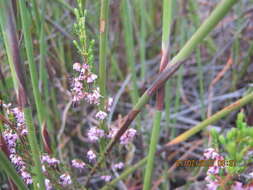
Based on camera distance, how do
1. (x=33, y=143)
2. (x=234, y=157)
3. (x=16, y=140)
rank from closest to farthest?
(x=234, y=157), (x=33, y=143), (x=16, y=140)

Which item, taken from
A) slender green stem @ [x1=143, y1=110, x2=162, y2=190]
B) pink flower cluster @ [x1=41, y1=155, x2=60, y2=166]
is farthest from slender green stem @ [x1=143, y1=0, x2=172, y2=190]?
pink flower cluster @ [x1=41, y1=155, x2=60, y2=166]

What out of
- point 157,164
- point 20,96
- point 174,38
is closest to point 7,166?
point 20,96

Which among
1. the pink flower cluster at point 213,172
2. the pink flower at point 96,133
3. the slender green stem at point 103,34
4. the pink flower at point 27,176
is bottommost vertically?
the pink flower at point 27,176

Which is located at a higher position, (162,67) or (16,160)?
(162,67)

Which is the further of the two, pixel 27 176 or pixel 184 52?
pixel 27 176

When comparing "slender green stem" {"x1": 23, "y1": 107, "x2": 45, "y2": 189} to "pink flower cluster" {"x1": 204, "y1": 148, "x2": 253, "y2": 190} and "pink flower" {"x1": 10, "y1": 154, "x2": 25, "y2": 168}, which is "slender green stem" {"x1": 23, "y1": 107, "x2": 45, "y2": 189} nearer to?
"pink flower" {"x1": 10, "y1": 154, "x2": 25, "y2": 168}

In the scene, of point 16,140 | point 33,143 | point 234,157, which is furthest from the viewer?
point 16,140

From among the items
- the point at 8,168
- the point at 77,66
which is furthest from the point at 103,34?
the point at 8,168

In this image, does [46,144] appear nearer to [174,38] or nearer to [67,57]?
[67,57]

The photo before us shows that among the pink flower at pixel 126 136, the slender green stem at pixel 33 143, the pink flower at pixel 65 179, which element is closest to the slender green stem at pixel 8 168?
the slender green stem at pixel 33 143

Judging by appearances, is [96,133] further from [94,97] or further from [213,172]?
[213,172]

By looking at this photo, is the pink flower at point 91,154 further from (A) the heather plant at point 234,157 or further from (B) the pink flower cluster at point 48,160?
(A) the heather plant at point 234,157

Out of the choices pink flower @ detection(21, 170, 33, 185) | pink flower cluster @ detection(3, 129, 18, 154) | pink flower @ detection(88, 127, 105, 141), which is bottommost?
pink flower @ detection(21, 170, 33, 185)
